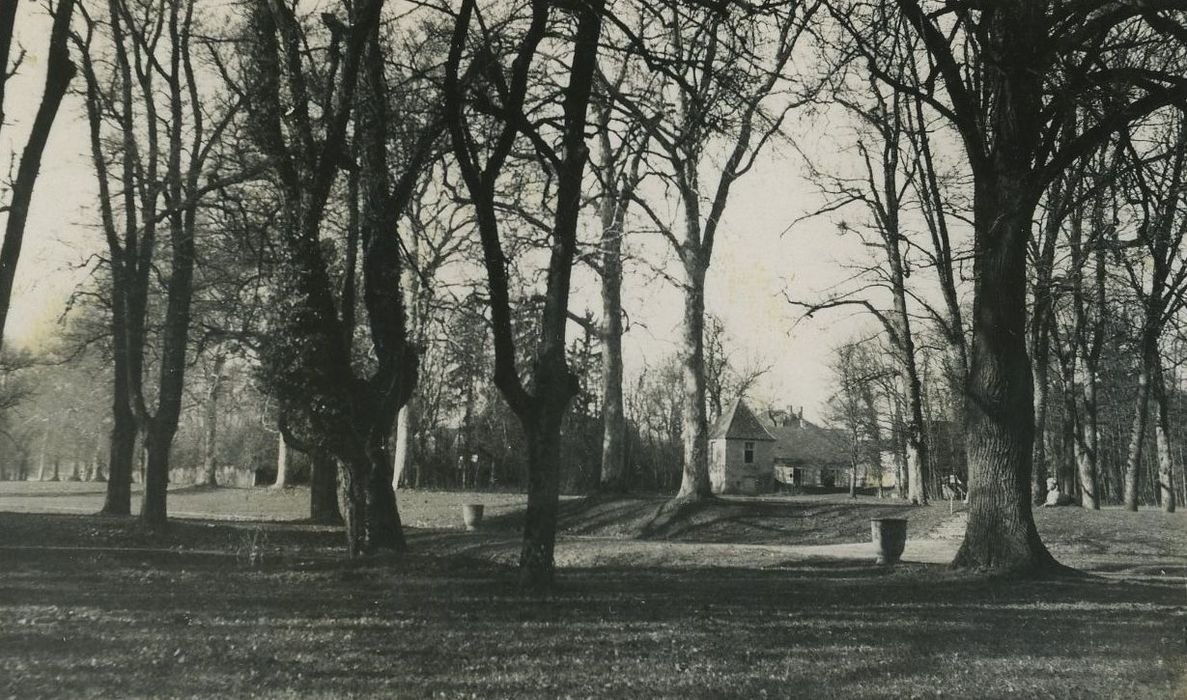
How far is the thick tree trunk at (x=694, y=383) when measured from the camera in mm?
20891

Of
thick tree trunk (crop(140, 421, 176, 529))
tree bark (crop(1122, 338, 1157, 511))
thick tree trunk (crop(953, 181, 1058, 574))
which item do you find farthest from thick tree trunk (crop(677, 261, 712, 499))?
tree bark (crop(1122, 338, 1157, 511))

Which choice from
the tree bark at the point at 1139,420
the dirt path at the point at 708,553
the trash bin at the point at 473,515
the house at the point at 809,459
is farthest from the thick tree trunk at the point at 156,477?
the house at the point at 809,459

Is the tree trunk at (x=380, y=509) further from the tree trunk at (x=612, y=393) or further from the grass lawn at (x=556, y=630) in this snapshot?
the tree trunk at (x=612, y=393)

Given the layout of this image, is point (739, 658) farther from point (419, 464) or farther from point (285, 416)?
point (419, 464)

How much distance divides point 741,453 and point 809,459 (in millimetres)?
10689

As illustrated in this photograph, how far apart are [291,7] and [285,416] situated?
22.2 feet

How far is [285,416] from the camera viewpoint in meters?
13.6

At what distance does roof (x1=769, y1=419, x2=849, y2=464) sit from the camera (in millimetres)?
71250

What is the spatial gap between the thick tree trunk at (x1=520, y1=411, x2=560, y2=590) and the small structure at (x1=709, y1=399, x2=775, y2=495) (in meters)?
55.0

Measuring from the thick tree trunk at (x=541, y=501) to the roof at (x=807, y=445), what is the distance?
6284 cm

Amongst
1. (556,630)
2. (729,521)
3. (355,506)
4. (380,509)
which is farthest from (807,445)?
(556,630)

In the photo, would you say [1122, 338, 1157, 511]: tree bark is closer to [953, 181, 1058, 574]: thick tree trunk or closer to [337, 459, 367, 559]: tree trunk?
[953, 181, 1058, 574]: thick tree trunk

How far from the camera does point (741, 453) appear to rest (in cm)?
6425

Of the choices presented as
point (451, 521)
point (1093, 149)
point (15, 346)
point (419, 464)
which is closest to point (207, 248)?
point (451, 521)
